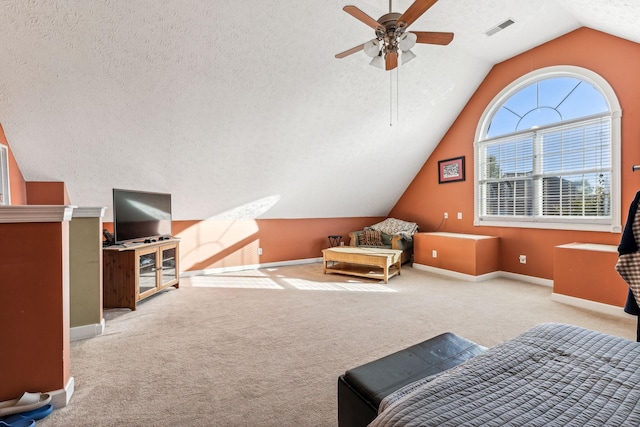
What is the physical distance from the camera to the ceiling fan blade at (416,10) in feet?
6.70

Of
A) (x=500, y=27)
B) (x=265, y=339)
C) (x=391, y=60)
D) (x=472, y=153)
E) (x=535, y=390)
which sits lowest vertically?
(x=265, y=339)

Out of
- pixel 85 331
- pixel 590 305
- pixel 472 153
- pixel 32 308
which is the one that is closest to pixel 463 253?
pixel 590 305

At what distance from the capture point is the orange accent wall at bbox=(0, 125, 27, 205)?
324 centimetres

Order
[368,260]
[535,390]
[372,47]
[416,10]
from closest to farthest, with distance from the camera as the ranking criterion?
[535,390], [416,10], [372,47], [368,260]

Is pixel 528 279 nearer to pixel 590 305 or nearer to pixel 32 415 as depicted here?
pixel 590 305

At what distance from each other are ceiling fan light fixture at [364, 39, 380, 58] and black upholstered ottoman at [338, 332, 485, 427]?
7.53ft

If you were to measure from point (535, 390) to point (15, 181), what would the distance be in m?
4.88

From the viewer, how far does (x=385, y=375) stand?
1.30 m

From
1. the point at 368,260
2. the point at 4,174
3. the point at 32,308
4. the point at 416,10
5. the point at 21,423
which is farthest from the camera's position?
the point at 368,260

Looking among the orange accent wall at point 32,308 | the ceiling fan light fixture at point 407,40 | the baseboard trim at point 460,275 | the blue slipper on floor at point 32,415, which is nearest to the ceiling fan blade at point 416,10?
the ceiling fan light fixture at point 407,40

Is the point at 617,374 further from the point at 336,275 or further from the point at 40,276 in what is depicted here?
the point at 336,275

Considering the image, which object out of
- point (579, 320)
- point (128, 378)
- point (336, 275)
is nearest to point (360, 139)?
point (336, 275)

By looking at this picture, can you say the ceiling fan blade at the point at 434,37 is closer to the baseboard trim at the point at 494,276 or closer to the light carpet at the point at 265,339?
the light carpet at the point at 265,339

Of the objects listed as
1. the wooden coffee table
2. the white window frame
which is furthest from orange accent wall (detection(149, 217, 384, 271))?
the white window frame
